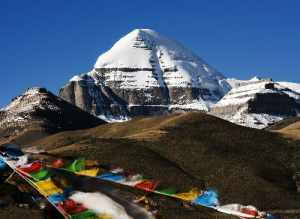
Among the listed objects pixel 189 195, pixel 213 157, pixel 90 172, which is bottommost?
pixel 213 157

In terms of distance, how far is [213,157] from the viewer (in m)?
130

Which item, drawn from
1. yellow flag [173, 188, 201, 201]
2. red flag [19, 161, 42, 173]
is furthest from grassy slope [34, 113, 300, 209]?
red flag [19, 161, 42, 173]

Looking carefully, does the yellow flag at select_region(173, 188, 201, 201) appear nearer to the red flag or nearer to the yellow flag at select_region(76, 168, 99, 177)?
the yellow flag at select_region(76, 168, 99, 177)

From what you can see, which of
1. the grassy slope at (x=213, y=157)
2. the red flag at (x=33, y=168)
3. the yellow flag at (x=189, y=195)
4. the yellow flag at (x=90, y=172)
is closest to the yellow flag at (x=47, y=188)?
the red flag at (x=33, y=168)

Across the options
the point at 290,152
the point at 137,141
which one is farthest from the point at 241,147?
the point at 137,141

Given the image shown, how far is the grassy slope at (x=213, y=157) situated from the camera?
10600cm

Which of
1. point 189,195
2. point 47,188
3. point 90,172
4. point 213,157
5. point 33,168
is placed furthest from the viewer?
point 213,157

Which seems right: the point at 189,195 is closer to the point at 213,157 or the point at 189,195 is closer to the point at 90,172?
the point at 90,172

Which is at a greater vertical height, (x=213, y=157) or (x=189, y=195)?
(x=189, y=195)

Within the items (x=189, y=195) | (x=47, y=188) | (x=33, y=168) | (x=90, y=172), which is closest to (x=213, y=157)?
(x=189, y=195)

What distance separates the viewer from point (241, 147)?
143000mm

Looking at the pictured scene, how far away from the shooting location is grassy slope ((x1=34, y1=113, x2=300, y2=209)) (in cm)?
10600

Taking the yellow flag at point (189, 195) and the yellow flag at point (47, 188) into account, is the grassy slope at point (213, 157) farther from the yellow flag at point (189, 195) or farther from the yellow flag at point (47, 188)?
the yellow flag at point (47, 188)

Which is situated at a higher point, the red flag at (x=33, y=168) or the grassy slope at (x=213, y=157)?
the red flag at (x=33, y=168)
